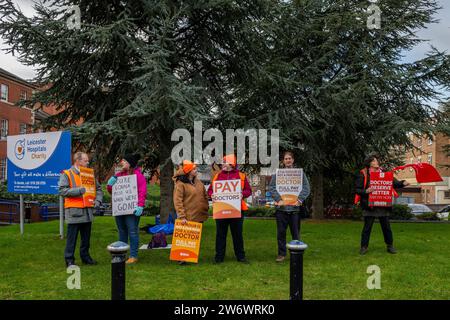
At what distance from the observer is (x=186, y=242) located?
7945mm

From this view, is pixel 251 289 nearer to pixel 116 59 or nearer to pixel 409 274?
pixel 409 274

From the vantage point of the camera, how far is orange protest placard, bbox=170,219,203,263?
789 cm

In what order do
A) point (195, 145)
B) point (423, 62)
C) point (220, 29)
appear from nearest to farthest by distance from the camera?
1. point (195, 145)
2. point (220, 29)
3. point (423, 62)

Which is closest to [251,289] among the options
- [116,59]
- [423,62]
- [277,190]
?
[277,190]

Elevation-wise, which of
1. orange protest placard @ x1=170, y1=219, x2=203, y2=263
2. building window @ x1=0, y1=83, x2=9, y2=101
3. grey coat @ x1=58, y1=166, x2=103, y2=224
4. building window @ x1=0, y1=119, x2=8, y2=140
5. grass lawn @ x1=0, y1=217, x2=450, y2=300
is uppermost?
building window @ x1=0, y1=83, x2=9, y2=101

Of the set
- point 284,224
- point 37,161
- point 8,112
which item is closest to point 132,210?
point 284,224

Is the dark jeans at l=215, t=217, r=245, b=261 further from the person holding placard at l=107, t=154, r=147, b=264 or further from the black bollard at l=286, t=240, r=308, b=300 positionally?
the black bollard at l=286, t=240, r=308, b=300

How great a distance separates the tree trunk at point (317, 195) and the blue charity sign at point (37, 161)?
42.1ft

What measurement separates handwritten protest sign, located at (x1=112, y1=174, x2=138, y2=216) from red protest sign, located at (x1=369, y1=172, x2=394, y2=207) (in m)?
4.57

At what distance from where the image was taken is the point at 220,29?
12.5 metres

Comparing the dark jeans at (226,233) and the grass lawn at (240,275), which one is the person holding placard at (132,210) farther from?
the dark jeans at (226,233)

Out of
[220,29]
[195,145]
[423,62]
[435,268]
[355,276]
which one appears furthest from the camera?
[423,62]

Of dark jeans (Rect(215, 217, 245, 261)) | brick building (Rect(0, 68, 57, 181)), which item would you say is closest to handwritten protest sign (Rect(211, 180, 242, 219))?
dark jeans (Rect(215, 217, 245, 261))

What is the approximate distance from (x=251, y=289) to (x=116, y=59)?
25.9 ft
